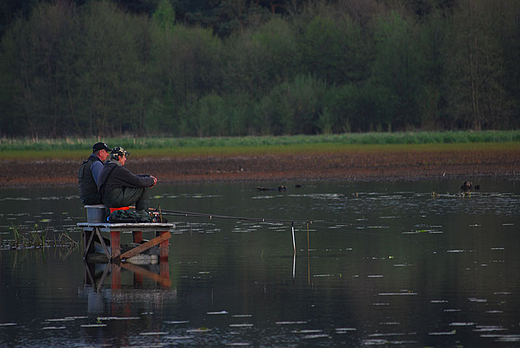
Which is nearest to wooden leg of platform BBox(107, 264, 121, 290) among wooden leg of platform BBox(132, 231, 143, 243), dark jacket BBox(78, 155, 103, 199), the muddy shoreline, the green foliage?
wooden leg of platform BBox(132, 231, 143, 243)

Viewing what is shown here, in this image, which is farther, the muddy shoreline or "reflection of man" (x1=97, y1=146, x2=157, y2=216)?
the muddy shoreline

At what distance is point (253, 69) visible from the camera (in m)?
78.8

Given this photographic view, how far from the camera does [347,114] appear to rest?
7406 centimetres

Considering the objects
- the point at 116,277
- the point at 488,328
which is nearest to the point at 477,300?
the point at 488,328

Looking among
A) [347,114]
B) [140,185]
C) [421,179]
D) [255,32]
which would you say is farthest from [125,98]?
[140,185]

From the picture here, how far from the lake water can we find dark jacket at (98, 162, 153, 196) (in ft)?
4.33

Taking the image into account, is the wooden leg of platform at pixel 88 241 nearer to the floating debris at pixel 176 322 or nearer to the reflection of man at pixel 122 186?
the reflection of man at pixel 122 186

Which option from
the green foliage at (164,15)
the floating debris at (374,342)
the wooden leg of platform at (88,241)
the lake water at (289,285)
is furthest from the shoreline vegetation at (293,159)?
the green foliage at (164,15)

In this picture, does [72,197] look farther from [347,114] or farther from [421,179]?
[347,114]

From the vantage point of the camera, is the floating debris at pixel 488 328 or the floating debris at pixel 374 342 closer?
the floating debris at pixel 374 342

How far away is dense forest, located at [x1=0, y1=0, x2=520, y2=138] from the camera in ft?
231

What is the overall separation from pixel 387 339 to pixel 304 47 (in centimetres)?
7107

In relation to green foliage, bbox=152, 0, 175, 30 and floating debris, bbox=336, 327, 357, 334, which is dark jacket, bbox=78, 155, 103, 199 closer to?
floating debris, bbox=336, 327, 357, 334

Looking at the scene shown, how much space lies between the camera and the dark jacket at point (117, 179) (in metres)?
15.0
